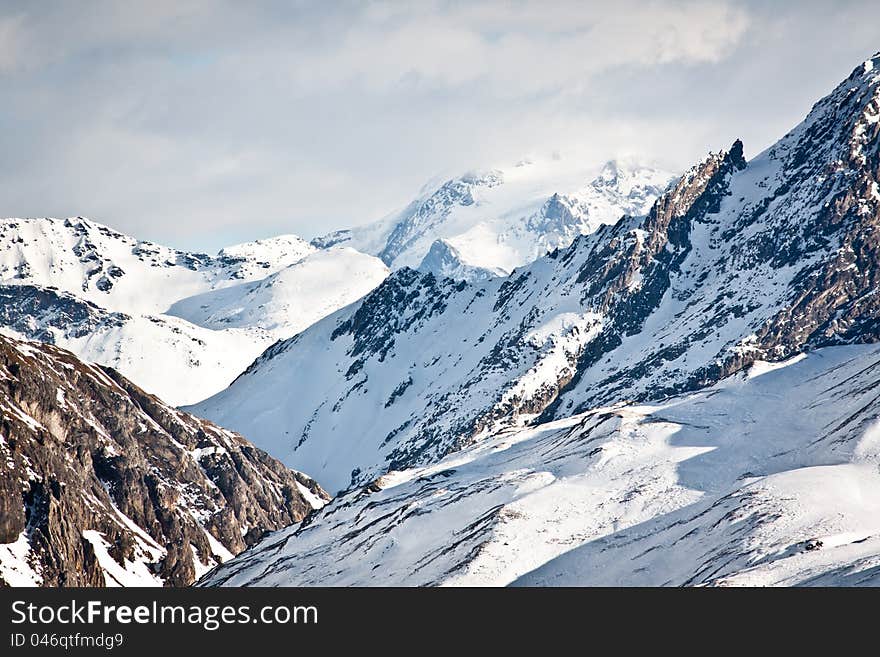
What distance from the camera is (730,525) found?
160 metres

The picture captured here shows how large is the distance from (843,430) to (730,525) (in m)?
43.1
